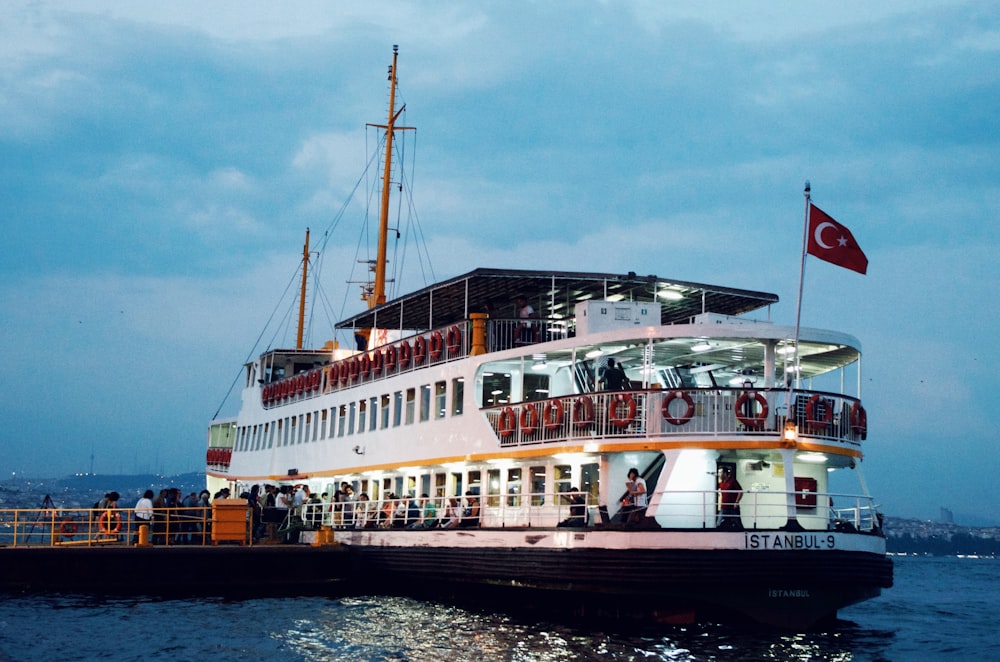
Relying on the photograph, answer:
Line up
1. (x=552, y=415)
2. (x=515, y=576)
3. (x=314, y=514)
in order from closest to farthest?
(x=515, y=576), (x=552, y=415), (x=314, y=514)

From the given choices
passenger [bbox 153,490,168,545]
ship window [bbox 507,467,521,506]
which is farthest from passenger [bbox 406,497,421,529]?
passenger [bbox 153,490,168,545]

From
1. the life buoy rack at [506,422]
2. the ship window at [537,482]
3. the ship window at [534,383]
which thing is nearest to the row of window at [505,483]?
the ship window at [537,482]

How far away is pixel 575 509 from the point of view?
22.1 metres

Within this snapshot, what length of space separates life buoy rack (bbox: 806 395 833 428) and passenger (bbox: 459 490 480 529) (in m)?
7.31

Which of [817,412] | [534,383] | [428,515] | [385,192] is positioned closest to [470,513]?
[428,515]

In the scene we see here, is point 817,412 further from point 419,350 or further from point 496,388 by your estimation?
point 419,350

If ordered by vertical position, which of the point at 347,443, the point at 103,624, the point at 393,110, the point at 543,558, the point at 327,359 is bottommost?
the point at 103,624

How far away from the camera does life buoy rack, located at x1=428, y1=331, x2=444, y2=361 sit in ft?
88.0

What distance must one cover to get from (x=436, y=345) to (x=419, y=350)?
3.89 feet

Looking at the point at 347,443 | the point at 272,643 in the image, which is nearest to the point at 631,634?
the point at 272,643

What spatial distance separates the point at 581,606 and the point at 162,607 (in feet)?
30.1

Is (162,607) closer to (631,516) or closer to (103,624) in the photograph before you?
(103,624)

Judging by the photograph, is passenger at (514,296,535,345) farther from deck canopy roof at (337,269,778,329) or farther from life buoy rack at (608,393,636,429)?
life buoy rack at (608,393,636,429)

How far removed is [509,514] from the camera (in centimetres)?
2383
